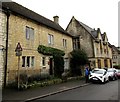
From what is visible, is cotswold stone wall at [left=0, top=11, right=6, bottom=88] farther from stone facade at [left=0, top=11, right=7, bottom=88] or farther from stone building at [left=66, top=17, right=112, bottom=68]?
stone building at [left=66, top=17, right=112, bottom=68]

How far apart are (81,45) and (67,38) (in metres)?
5.58

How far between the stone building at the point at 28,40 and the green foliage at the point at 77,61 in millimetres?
3968

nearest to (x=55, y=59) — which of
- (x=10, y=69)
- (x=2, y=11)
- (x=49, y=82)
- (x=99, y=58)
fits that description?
(x=49, y=82)

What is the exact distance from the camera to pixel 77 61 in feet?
90.2

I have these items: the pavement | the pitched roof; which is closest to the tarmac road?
the pavement

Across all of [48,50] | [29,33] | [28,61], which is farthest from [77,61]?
[29,33]

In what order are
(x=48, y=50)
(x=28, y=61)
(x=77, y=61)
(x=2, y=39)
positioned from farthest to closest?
(x=77, y=61) < (x=48, y=50) < (x=28, y=61) < (x=2, y=39)

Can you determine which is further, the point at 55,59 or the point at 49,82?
the point at 55,59

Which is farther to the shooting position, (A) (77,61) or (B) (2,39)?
(A) (77,61)

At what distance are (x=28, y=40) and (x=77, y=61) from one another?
11.3 metres

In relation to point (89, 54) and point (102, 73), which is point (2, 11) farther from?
point (89, 54)

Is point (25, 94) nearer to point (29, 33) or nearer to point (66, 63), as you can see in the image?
point (29, 33)

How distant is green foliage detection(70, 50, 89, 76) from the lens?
27.3 metres

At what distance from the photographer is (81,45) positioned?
3272cm
